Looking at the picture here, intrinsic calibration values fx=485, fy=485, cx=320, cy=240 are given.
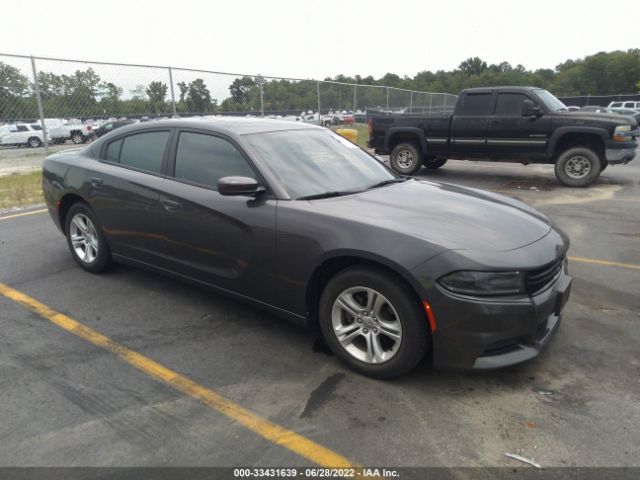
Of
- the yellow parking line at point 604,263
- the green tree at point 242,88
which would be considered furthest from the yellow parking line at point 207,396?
the green tree at point 242,88

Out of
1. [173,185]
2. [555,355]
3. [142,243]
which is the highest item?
[173,185]

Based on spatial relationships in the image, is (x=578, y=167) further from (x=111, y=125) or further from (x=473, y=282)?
(x=111, y=125)

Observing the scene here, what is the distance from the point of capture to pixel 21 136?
18516 millimetres

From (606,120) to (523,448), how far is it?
363 inches

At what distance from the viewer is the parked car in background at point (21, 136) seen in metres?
15.7

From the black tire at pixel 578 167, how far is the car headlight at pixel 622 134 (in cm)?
48

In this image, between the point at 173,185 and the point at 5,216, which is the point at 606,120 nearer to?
the point at 173,185

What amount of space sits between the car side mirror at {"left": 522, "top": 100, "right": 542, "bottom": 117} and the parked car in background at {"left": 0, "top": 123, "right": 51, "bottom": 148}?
545 inches

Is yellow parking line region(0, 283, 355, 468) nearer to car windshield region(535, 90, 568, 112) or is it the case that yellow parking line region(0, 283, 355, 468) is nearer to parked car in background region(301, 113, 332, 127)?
car windshield region(535, 90, 568, 112)

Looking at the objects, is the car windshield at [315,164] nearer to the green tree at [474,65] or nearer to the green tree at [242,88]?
the green tree at [242,88]

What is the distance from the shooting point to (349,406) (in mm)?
2715

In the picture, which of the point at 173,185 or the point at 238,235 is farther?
the point at 173,185

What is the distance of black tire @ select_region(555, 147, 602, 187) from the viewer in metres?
9.77

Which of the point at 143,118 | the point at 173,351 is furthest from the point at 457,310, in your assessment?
the point at 143,118
